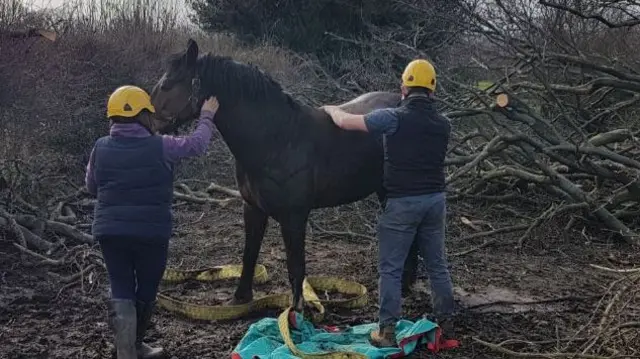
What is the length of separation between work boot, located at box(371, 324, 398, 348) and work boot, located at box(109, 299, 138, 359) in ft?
4.80

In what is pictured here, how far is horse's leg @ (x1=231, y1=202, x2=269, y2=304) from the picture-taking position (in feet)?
16.3

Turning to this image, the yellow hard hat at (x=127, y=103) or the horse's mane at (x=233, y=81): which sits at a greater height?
the horse's mane at (x=233, y=81)

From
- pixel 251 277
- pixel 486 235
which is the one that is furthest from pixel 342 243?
pixel 251 277

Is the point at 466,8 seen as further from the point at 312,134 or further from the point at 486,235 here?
the point at 312,134

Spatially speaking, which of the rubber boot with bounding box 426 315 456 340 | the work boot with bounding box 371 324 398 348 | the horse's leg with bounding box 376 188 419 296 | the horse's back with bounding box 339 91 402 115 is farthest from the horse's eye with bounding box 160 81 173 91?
the rubber boot with bounding box 426 315 456 340

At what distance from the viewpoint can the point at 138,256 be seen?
12.5ft

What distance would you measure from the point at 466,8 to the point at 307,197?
4877 mm

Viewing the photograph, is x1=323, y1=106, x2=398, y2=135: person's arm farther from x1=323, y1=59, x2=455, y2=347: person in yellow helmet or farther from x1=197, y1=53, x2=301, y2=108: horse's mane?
x1=197, y1=53, x2=301, y2=108: horse's mane

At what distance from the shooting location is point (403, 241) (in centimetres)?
→ 425

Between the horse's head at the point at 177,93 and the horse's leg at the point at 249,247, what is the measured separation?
0.89 meters

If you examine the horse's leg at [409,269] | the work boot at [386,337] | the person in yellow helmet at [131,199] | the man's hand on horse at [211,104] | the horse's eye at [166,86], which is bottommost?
the work boot at [386,337]

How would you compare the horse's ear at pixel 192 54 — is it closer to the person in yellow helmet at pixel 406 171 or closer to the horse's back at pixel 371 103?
the person in yellow helmet at pixel 406 171

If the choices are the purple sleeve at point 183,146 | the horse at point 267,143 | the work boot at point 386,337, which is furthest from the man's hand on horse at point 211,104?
the work boot at point 386,337

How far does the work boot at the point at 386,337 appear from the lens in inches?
163
